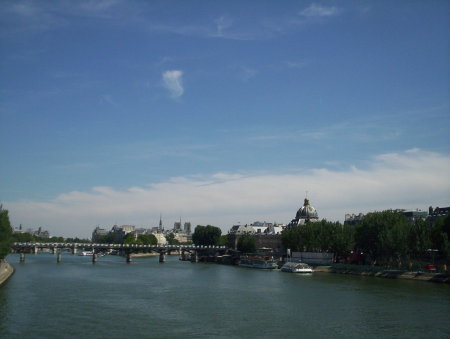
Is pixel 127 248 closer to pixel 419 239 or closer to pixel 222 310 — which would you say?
pixel 419 239

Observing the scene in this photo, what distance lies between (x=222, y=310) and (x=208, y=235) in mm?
124110

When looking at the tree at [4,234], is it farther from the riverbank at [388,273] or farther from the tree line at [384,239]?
the tree line at [384,239]

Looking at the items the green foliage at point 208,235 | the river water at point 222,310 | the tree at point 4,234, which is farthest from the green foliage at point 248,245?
the tree at point 4,234

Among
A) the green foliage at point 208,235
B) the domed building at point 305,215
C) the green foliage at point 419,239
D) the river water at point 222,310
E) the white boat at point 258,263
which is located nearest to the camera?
the river water at point 222,310

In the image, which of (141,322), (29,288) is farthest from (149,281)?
(141,322)

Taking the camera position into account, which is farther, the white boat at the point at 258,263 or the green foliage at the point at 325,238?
the white boat at the point at 258,263

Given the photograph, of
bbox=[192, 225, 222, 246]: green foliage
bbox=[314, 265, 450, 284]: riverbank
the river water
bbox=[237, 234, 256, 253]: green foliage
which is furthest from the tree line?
bbox=[192, 225, 222, 246]: green foliage

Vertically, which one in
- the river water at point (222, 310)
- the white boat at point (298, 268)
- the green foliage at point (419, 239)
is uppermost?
the green foliage at point (419, 239)

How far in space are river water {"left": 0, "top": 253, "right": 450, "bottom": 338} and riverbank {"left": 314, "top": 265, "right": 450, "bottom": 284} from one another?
17.5ft

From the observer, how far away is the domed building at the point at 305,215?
529ft

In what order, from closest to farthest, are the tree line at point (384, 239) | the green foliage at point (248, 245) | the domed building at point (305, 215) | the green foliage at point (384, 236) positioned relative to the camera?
the tree line at point (384, 239), the green foliage at point (384, 236), the green foliage at point (248, 245), the domed building at point (305, 215)

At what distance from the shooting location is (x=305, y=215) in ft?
532

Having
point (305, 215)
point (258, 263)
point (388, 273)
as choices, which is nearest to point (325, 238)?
point (258, 263)

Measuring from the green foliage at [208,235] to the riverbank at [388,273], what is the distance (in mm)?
71918
